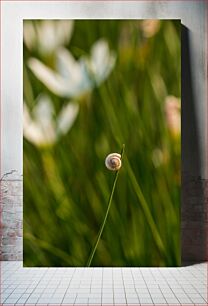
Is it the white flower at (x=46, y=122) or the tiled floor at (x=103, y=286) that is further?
the white flower at (x=46, y=122)

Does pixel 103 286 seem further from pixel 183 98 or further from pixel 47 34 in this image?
pixel 47 34

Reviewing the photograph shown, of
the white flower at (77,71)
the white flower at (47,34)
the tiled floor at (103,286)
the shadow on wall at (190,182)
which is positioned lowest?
the tiled floor at (103,286)

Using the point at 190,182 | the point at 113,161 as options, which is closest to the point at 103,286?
the point at 113,161

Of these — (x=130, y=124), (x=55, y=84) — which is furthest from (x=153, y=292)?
(x=55, y=84)

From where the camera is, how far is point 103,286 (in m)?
2.73

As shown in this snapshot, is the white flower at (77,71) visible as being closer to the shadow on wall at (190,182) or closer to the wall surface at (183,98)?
the wall surface at (183,98)

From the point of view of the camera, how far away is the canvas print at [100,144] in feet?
10.2

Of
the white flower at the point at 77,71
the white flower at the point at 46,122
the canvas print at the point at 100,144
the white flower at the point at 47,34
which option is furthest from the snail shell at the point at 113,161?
the white flower at the point at 47,34

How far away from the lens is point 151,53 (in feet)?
10.3

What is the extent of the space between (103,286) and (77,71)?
4.14 ft

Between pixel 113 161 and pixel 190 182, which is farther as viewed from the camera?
pixel 190 182

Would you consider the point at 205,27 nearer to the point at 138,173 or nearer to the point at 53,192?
the point at 138,173

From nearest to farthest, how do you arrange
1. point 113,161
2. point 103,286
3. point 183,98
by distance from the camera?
point 103,286 < point 113,161 < point 183,98

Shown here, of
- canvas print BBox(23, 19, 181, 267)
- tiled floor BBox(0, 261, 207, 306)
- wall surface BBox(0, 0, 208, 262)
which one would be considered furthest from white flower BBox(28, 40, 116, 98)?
tiled floor BBox(0, 261, 207, 306)
